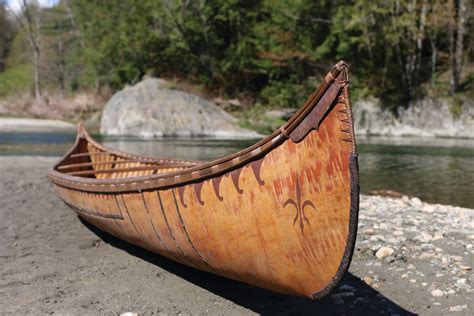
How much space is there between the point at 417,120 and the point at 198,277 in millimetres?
27265

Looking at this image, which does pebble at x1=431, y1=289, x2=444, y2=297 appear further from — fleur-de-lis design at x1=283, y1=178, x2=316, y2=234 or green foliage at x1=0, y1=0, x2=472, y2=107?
green foliage at x1=0, y1=0, x2=472, y2=107

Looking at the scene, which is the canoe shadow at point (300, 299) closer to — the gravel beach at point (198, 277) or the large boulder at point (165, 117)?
the gravel beach at point (198, 277)

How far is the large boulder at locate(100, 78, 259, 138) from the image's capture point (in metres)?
30.8

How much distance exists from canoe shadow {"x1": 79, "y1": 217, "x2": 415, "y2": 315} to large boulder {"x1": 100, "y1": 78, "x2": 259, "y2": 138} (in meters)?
25.0

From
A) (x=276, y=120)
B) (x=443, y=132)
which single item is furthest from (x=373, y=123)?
(x=276, y=120)

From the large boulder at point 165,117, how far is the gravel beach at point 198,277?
76.3 feet

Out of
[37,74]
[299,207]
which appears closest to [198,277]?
[299,207]

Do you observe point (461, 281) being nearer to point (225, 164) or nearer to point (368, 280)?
point (368, 280)

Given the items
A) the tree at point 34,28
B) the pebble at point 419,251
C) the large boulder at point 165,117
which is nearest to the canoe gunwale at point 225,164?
the pebble at point 419,251

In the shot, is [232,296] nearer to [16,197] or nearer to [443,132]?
[16,197]

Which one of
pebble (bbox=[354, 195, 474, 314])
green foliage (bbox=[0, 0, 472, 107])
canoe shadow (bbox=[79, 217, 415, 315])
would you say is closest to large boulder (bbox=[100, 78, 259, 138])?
green foliage (bbox=[0, 0, 472, 107])

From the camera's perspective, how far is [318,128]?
11.0ft

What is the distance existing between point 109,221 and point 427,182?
1017cm

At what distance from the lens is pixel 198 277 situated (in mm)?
5293
